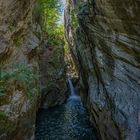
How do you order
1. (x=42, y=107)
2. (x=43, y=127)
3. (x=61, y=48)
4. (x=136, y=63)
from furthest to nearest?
(x=61, y=48) → (x=42, y=107) → (x=43, y=127) → (x=136, y=63)

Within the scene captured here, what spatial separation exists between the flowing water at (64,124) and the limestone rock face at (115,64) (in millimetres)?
2932

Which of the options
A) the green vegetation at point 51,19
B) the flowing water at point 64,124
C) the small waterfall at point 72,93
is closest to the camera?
the flowing water at point 64,124

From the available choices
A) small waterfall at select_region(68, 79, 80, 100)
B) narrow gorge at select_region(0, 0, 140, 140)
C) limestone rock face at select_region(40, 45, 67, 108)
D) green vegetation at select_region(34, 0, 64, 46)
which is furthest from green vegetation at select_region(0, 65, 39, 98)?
small waterfall at select_region(68, 79, 80, 100)

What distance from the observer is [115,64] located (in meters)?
15.9

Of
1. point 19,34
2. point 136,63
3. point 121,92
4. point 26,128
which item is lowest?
point 26,128

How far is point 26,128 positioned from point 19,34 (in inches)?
206

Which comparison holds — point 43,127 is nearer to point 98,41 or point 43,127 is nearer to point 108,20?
point 98,41

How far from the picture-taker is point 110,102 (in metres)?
16.4

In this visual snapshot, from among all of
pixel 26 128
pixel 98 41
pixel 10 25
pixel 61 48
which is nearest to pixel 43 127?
pixel 26 128

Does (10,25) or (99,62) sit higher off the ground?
(10,25)

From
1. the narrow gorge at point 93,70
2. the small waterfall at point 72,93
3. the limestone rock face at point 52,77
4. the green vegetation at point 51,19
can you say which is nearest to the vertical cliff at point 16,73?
the narrow gorge at point 93,70

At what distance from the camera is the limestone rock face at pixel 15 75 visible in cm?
1340

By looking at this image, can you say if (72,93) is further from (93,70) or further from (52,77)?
(93,70)

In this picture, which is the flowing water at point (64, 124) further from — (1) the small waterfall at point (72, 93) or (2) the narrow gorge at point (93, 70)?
(1) the small waterfall at point (72, 93)
